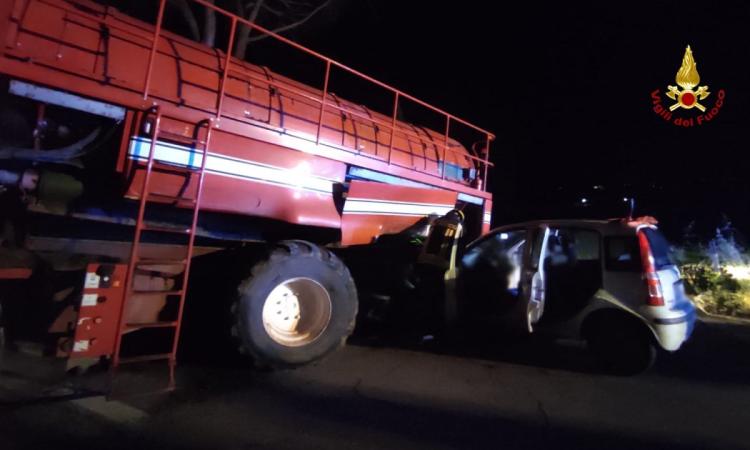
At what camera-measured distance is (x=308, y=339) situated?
4836 millimetres

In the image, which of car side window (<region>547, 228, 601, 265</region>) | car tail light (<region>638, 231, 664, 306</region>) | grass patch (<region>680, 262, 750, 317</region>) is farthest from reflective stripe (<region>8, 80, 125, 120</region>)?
grass patch (<region>680, 262, 750, 317</region>)

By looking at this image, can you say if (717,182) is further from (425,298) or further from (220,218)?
(220,218)

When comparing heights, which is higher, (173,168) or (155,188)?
(173,168)

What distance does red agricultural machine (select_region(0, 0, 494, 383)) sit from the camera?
3.59 meters

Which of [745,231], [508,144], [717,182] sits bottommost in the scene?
[745,231]

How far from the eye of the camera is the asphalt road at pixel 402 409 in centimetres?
336

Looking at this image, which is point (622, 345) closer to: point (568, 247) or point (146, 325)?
point (568, 247)

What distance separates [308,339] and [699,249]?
420 inches

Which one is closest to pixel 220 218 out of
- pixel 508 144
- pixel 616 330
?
pixel 616 330

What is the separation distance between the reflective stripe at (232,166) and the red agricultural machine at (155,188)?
0.01 m

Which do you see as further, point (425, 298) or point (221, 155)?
point (425, 298)

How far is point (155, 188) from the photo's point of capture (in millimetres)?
4082

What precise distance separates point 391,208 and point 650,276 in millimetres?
2866

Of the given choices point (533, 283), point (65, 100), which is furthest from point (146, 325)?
point (533, 283)
